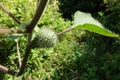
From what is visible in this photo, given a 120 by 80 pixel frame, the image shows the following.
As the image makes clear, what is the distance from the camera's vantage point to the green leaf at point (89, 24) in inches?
36.7

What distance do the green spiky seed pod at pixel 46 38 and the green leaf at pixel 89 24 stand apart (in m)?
0.11

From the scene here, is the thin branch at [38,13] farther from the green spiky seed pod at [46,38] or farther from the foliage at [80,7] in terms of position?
the foliage at [80,7]

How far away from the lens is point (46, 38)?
→ 114cm

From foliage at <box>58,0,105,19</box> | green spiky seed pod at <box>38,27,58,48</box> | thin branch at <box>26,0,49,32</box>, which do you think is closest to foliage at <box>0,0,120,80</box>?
foliage at <box>58,0,105,19</box>

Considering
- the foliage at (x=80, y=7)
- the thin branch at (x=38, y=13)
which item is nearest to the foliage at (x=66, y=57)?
the foliage at (x=80, y=7)

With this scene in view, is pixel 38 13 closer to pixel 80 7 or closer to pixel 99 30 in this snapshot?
pixel 99 30

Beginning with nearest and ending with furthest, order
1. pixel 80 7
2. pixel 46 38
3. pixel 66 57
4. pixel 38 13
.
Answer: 1. pixel 38 13
2. pixel 46 38
3. pixel 66 57
4. pixel 80 7

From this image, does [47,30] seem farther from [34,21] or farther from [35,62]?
[35,62]

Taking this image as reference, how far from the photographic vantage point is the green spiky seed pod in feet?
3.67

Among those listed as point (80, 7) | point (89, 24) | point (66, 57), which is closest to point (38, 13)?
point (89, 24)

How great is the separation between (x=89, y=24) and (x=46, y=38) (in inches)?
9.1

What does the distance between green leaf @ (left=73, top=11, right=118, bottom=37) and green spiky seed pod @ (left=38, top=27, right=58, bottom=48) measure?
11 centimetres

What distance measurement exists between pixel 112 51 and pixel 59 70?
0.86 meters

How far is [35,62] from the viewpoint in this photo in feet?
13.6
